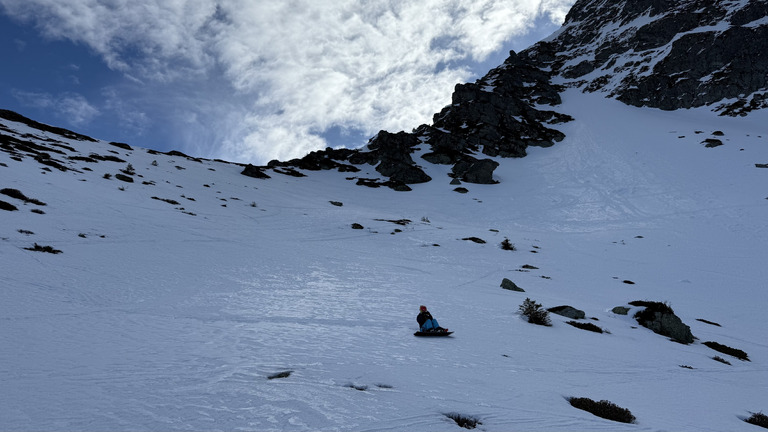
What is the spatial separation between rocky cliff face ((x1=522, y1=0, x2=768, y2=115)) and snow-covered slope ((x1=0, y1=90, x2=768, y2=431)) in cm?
6912

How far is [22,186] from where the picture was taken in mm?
22906

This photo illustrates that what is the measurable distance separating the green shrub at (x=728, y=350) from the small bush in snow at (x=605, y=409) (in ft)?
38.6

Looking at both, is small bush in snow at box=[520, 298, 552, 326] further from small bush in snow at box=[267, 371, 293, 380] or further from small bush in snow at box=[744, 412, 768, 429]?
small bush in snow at box=[267, 371, 293, 380]

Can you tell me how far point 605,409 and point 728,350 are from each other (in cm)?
1265

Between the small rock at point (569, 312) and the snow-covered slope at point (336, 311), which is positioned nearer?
the snow-covered slope at point (336, 311)

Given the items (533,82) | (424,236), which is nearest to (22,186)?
(424,236)

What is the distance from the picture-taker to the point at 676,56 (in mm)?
105938

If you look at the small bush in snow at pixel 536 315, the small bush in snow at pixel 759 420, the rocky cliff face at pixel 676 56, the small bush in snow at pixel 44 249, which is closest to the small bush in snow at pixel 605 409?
the small bush in snow at pixel 759 420

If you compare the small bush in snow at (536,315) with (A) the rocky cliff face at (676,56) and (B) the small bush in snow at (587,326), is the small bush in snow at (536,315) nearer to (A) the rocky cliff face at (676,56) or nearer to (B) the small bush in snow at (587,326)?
(B) the small bush in snow at (587,326)

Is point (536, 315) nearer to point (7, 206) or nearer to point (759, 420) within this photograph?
point (759, 420)

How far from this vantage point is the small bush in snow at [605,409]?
734 centimetres

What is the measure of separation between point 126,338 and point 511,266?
83.4ft

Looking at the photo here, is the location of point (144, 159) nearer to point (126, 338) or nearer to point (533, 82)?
point (126, 338)

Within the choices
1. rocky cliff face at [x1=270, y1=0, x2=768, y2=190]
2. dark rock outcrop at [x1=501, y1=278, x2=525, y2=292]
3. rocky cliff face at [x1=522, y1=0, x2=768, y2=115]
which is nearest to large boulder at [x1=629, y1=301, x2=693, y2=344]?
dark rock outcrop at [x1=501, y1=278, x2=525, y2=292]
